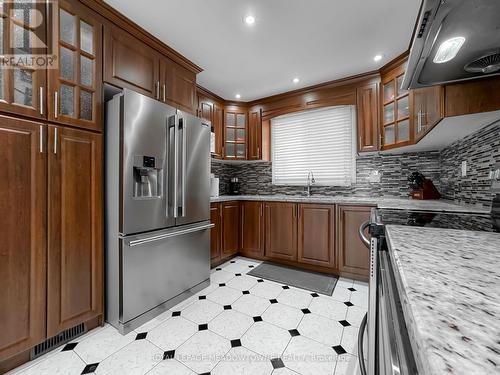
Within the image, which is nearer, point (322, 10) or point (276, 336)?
point (276, 336)

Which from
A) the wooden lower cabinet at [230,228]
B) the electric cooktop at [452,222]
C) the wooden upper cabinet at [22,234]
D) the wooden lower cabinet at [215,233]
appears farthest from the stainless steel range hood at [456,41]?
the wooden lower cabinet at [230,228]

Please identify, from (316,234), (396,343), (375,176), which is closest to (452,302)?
(396,343)

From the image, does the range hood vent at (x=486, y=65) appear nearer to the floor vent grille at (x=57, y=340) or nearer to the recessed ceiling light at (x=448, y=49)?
the recessed ceiling light at (x=448, y=49)

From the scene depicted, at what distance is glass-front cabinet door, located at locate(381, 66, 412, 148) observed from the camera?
7.57ft

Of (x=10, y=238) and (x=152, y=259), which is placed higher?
(x=10, y=238)

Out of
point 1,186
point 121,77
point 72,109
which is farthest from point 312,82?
point 1,186

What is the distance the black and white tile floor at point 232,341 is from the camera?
1.32 m

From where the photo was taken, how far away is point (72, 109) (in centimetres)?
152

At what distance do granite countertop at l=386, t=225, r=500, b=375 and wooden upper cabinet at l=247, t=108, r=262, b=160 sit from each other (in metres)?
2.97

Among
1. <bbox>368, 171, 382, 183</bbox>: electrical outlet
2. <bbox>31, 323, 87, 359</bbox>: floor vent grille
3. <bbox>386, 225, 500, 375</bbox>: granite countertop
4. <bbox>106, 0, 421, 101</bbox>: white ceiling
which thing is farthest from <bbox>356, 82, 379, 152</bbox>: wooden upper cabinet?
<bbox>31, 323, 87, 359</bbox>: floor vent grille

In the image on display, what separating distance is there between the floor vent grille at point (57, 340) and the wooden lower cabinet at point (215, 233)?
140 centimetres

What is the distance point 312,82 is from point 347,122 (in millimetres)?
744

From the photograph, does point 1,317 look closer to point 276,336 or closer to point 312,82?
point 276,336

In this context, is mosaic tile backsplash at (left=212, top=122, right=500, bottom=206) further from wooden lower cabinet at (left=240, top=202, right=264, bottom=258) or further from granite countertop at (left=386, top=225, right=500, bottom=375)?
granite countertop at (left=386, top=225, right=500, bottom=375)
